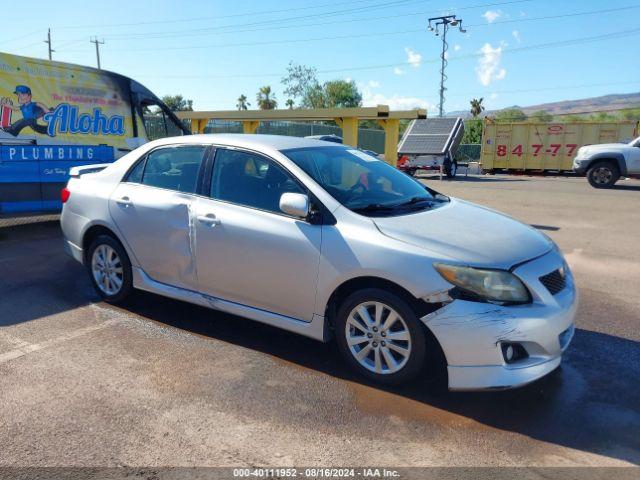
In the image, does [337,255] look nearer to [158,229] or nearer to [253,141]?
[253,141]

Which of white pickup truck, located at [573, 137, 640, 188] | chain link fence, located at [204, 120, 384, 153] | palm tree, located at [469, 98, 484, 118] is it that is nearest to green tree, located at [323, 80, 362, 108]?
palm tree, located at [469, 98, 484, 118]

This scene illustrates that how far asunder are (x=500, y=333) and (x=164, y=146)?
3.23 m

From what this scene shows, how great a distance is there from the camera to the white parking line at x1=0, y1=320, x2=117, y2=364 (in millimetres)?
3949

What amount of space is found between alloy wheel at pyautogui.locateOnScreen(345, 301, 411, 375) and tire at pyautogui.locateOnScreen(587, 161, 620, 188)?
1677 cm

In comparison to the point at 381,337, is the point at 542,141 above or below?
above

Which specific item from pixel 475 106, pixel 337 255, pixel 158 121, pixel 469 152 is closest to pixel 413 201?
pixel 337 255

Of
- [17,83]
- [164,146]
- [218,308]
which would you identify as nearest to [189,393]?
[218,308]

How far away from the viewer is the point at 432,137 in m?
23.0

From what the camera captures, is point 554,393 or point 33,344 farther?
point 33,344

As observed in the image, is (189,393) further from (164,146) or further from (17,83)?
(17,83)

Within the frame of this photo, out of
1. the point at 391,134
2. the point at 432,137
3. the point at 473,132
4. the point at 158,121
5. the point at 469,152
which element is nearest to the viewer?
the point at 158,121

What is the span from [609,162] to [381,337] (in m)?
16.8

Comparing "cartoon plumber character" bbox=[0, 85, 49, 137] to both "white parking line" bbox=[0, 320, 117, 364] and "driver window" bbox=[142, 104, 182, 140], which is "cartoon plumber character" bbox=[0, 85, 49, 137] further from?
"white parking line" bbox=[0, 320, 117, 364]

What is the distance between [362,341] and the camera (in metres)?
3.57
